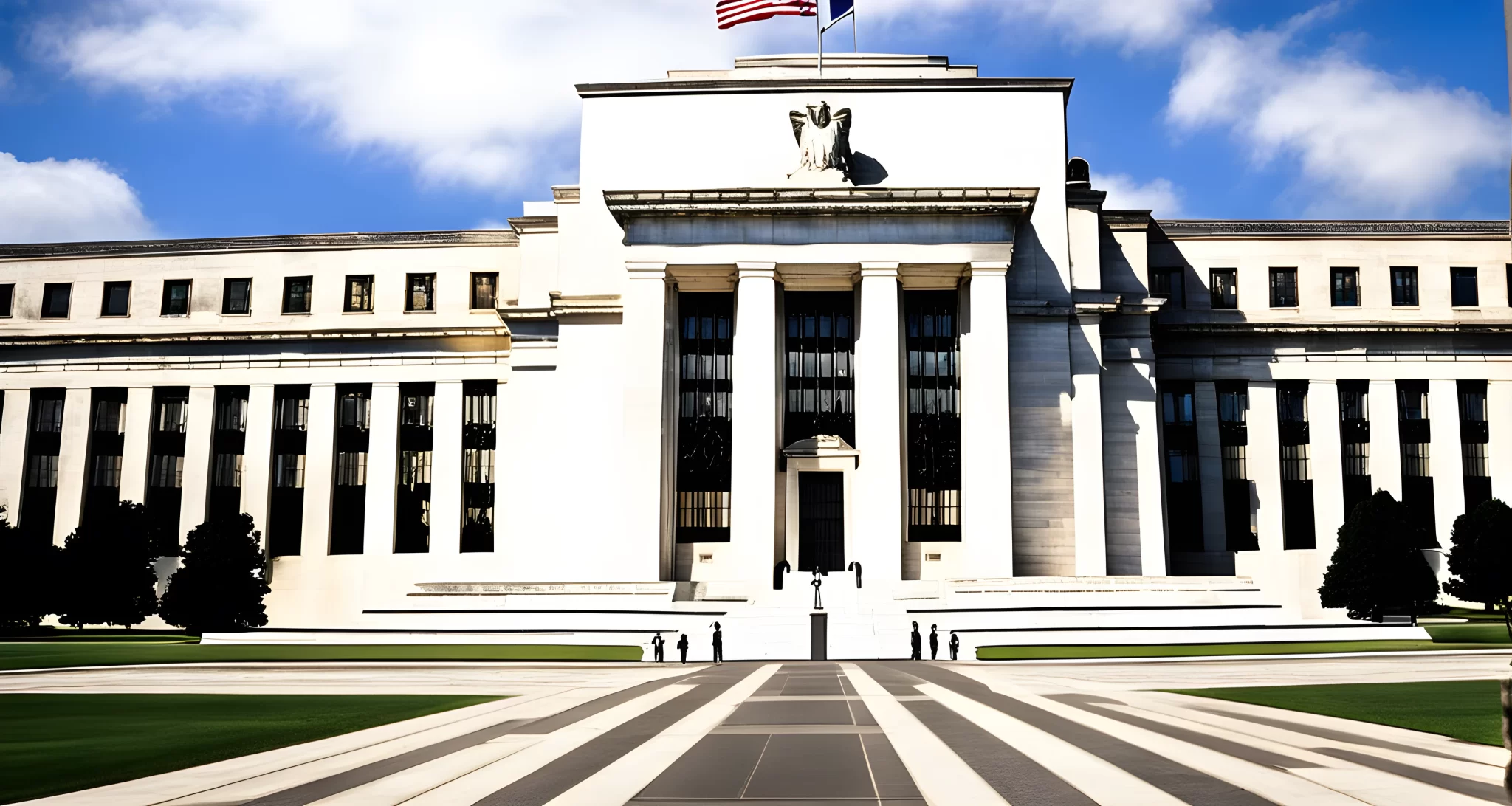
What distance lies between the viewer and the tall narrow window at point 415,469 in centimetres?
6588

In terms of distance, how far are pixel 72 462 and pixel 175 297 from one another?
35.2 feet

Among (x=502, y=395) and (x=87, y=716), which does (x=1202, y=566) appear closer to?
(x=502, y=395)

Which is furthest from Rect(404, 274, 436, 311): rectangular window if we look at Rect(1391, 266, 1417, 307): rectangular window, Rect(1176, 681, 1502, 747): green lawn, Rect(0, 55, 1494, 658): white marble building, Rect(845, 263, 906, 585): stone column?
Rect(1176, 681, 1502, 747): green lawn

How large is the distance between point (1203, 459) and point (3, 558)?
57430 millimetres

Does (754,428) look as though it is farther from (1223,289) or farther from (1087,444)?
(1223,289)

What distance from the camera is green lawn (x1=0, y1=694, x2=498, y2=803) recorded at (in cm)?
1218

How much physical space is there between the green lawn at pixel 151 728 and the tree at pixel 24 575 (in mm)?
33449

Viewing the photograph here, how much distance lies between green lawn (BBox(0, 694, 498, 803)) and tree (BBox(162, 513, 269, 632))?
3351cm

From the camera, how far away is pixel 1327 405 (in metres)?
66.0

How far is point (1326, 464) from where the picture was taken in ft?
214

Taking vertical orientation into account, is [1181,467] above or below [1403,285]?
below

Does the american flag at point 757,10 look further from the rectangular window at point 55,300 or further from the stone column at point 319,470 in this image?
the rectangular window at point 55,300

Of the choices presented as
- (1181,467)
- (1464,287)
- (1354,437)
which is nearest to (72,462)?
(1181,467)

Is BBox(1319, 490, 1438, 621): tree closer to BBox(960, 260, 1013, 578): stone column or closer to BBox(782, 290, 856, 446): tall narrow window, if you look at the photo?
BBox(960, 260, 1013, 578): stone column
